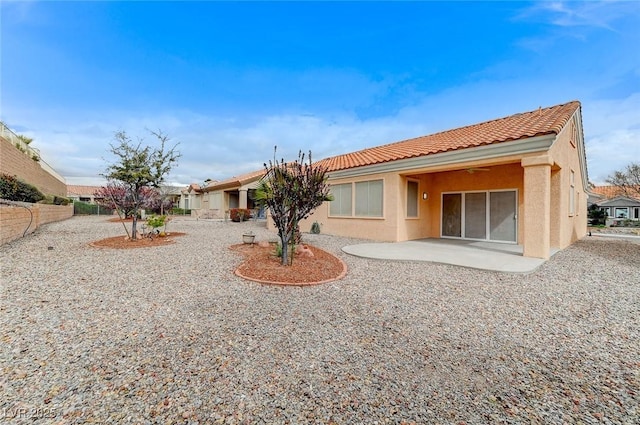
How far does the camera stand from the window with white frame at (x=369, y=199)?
12414 millimetres

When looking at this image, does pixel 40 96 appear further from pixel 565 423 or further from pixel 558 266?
pixel 558 266

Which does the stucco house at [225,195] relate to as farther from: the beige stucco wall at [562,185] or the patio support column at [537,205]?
the beige stucco wall at [562,185]

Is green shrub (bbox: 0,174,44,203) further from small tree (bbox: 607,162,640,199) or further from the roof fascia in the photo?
small tree (bbox: 607,162,640,199)

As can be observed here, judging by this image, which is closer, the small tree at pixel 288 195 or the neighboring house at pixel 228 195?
the small tree at pixel 288 195

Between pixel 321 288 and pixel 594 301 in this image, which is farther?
pixel 321 288

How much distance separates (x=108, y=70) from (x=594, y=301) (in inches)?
700

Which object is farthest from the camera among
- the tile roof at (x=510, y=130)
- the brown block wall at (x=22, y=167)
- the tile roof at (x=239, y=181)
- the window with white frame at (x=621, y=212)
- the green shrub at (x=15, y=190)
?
the window with white frame at (x=621, y=212)

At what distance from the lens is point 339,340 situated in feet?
12.2

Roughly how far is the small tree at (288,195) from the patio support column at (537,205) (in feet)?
20.5

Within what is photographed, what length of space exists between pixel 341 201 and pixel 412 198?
11.6 feet

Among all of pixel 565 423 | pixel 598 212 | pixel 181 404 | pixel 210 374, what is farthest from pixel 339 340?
pixel 598 212

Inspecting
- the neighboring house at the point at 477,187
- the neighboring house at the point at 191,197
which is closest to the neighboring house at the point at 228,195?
the neighboring house at the point at 191,197

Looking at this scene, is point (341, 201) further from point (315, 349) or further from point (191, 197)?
point (191, 197)

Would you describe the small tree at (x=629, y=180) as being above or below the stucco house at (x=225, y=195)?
above
